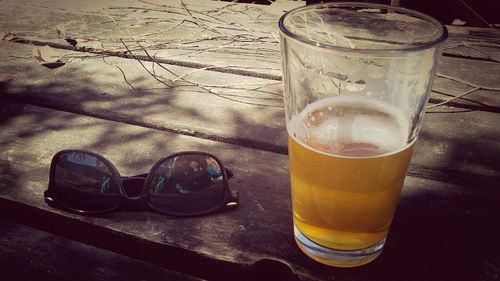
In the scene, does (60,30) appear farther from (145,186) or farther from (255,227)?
(255,227)

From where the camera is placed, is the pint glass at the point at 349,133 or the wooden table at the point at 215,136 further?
the wooden table at the point at 215,136

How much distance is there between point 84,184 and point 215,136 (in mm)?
389

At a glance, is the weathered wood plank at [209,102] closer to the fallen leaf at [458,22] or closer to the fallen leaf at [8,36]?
the fallen leaf at [8,36]

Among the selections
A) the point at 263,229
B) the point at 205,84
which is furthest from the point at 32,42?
the point at 263,229

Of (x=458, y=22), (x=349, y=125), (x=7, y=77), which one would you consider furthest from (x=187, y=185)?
(x=458, y=22)

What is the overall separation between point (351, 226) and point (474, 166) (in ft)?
1.72

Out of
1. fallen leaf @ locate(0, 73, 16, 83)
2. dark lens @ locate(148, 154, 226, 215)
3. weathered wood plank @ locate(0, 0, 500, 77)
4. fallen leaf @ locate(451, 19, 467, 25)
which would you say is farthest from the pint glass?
fallen leaf @ locate(451, 19, 467, 25)

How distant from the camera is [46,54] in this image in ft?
5.83

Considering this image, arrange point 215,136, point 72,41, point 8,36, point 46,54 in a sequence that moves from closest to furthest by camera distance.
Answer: point 215,136, point 46,54, point 72,41, point 8,36

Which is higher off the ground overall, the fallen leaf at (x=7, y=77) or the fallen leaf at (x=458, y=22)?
the fallen leaf at (x=7, y=77)

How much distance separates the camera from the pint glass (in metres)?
0.70

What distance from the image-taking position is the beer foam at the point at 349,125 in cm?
75

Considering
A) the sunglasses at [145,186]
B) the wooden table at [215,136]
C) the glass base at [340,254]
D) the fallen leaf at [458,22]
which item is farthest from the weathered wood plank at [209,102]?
the fallen leaf at [458,22]

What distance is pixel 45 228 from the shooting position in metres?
0.99
